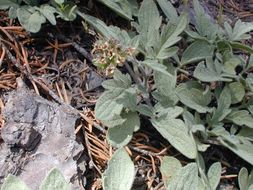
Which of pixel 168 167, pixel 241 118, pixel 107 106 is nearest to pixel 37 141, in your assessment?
pixel 107 106

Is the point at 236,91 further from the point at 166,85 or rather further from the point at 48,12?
the point at 48,12

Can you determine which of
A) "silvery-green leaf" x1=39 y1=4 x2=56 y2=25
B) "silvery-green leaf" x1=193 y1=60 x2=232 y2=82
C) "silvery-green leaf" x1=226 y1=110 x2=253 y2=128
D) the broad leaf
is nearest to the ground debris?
"silvery-green leaf" x1=39 y1=4 x2=56 y2=25

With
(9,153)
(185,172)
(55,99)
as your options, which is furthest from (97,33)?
(185,172)

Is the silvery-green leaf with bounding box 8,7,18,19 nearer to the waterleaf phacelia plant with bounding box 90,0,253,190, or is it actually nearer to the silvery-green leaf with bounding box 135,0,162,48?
the waterleaf phacelia plant with bounding box 90,0,253,190

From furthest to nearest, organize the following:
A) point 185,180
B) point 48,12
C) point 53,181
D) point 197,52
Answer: point 197,52 < point 48,12 < point 185,180 < point 53,181

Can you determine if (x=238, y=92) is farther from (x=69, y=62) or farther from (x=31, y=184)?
(x=31, y=184)

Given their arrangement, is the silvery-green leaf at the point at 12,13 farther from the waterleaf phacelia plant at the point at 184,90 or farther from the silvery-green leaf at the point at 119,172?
the silvery-green leaf at the point at 119,172

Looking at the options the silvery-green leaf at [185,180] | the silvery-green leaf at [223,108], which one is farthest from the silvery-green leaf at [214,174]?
the silvery-green leaf at [185,180]
